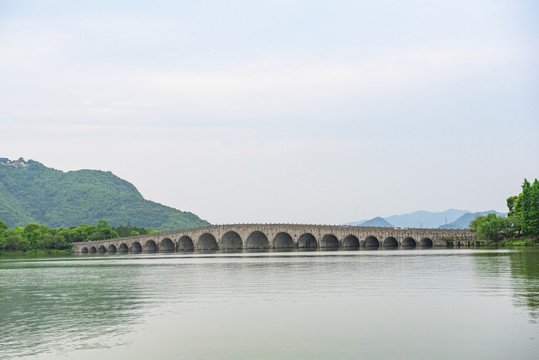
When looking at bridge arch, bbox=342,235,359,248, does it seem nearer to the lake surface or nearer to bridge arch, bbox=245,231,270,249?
bridge arch, bbox=245,231,270,249

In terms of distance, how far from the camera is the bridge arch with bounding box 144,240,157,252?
13262 centimetres

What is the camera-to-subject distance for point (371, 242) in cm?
10925

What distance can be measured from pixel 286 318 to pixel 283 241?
310ft

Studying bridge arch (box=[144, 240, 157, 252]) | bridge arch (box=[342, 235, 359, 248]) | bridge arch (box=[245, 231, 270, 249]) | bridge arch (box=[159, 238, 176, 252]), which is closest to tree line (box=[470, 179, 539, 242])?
bridge arch (box=[342, 235, 359, 248])

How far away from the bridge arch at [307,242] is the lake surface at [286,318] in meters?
74.6

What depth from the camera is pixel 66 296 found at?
32781 millimetres

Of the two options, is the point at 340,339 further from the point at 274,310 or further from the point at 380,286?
the point at 380,286

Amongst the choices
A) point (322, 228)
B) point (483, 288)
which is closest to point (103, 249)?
point (322, 228)

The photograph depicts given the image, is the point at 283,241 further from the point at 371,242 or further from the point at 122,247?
the point at 122,247

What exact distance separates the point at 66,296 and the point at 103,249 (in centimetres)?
10820

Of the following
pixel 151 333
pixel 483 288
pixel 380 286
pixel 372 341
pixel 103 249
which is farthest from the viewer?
pixel 103 249

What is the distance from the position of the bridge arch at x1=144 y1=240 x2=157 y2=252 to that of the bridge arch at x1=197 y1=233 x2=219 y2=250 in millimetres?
13122

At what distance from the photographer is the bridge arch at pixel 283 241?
11430 centimetres

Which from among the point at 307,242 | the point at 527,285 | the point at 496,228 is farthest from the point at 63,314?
the point at 307,242
